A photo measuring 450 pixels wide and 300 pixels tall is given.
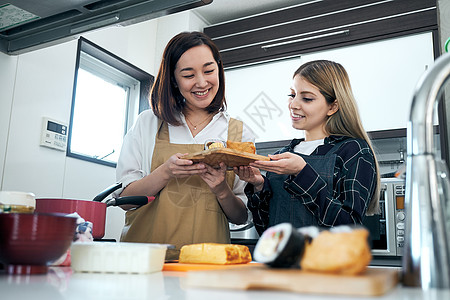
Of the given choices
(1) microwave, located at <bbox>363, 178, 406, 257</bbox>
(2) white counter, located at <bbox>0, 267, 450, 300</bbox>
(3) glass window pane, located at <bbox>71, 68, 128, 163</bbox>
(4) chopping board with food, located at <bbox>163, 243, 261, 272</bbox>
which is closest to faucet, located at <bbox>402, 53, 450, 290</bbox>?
(2) white counter, located at <bbox>0, 267, 450, 300</bbox>

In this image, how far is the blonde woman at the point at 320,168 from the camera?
3.81 ft

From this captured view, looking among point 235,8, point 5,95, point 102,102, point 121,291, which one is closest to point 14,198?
point 121,291

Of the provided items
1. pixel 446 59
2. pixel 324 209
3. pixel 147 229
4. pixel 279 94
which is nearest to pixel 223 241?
pixel 147 229

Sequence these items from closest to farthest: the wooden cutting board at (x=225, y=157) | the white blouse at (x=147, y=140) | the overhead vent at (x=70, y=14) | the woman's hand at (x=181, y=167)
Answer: the wooden cutting board at (x=225, y=157) < the woman's hand at (x=181, y=167) < the overhead vent at (x=70, y=14) < the white blouse at (x=147, y=140)

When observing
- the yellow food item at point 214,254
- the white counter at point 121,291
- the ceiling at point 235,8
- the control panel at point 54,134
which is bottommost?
the white counter at point 121,291

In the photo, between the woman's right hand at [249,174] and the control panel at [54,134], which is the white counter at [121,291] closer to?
the woman's right hand at [249,174]

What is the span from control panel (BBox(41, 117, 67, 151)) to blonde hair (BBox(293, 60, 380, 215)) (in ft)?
4.13

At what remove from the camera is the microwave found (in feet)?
7.06

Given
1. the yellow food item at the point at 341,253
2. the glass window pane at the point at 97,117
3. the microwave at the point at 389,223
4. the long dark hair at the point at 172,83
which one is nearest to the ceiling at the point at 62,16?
the long dark hair at the point at 172,83

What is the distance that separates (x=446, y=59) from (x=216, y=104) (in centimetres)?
104

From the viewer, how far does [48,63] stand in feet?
6.90

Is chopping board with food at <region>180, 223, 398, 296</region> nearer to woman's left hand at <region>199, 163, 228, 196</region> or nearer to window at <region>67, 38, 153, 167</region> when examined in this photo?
woman's left hand at <region>199, 163, 228, 196</region>

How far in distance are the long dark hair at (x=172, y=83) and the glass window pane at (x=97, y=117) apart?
107 cm

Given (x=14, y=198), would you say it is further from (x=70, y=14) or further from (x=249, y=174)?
(x=70, y=14)
